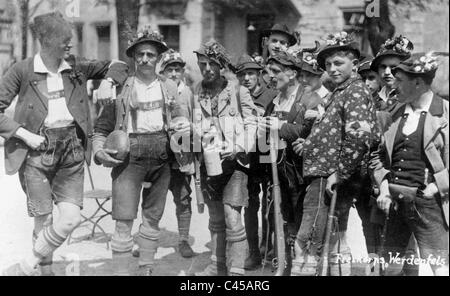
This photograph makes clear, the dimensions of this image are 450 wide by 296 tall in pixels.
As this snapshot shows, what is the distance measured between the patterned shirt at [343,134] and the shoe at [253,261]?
128cm

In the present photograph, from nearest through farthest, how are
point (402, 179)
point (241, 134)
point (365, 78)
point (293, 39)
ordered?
point (402, 179) < point (241, 134) < point (365, 78) < point (293, 39)

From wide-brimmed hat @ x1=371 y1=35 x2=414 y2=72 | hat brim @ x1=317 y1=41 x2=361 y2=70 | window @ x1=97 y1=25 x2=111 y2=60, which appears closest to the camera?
hat brim @ x1=317 y1=41 x2=361 y2=70

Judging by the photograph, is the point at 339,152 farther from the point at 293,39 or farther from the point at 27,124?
the point at 27,124

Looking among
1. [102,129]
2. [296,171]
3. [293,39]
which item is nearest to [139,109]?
[102,129]

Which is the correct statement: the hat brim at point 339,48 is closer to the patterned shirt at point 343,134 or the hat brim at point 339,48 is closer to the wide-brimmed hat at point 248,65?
the patterned shirt at point 343,134

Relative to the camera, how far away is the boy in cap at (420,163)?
3.88 m

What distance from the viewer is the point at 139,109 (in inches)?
181

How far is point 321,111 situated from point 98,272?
238cm

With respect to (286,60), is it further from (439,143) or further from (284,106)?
(439,143)

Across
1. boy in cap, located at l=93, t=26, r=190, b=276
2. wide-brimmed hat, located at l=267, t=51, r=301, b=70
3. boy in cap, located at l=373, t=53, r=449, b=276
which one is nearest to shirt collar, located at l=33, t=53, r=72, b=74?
boy in cap, located at l=93, t=26, r=190, b=276

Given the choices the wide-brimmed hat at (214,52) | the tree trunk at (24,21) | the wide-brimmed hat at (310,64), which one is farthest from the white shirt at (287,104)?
the tree trunk at (24,21)

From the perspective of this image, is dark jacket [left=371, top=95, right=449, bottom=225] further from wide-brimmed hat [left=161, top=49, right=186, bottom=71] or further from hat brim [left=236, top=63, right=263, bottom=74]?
wide-brimmed hat [left=161, top=49, right=186, bottom=71]

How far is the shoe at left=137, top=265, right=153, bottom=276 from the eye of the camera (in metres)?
4.61

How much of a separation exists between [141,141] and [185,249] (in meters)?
1.48
